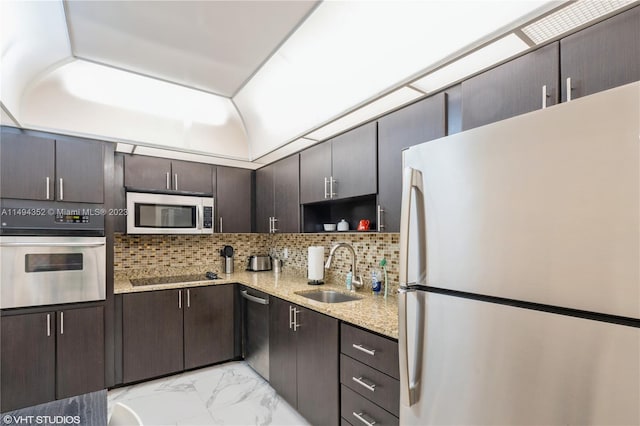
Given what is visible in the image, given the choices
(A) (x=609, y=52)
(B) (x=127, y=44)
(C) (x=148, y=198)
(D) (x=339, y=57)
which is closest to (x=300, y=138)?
(D) (x=339, y=57)

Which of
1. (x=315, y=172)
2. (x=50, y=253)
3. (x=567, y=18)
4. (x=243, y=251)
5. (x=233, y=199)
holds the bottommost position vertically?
(x=243, y=251)

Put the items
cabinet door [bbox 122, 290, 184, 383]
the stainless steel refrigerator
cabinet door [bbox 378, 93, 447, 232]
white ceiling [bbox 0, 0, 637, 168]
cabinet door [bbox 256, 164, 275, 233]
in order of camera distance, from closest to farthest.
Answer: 1. the stainless steel refrigerator
2. white ceiling [bbox 0, 0, 637, 168]
3. cabinet door [bbox 378, 93, 447, 232]
4. cabinet door [bbox 122, 290, 184, 383]
5. cabinet door [bbox 256, 164, 275, 233]

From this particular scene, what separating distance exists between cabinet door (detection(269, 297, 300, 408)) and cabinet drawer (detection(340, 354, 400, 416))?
0.59 metres

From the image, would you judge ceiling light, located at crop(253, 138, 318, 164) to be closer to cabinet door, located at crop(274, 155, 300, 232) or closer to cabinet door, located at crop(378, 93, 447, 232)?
cabinet door, located at crop(274, 155, 300, 232)

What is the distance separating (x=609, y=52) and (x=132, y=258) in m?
3.81

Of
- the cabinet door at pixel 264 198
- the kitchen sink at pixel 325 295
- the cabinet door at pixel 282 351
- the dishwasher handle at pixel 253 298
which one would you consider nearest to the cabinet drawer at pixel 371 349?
the cabinet door at pixel 282 351

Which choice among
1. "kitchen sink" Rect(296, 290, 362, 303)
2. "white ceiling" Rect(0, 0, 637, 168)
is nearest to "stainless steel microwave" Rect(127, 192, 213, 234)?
"white ceiling" Rect(0, 0, 637, 168)

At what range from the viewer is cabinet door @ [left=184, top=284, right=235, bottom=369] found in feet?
9.82

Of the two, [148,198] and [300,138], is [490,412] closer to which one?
[300,138]

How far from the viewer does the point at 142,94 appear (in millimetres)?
2807

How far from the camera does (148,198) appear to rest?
3049mm

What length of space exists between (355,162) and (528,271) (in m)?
1.52

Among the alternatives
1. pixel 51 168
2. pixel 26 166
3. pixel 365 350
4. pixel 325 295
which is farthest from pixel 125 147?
pixel 365 350

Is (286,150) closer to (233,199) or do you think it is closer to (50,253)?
(233,199)
